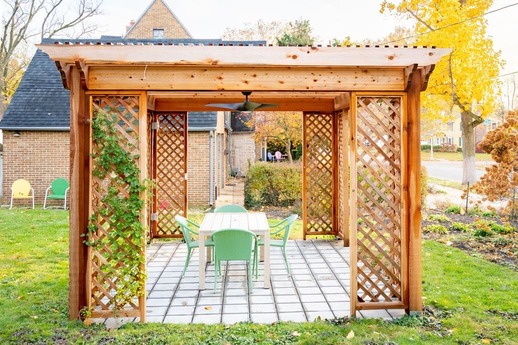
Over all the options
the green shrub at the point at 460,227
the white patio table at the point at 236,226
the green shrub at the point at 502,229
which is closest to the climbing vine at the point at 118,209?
Result: the white patio table at the point at 236,226

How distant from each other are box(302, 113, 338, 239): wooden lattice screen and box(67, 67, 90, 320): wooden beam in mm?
4847

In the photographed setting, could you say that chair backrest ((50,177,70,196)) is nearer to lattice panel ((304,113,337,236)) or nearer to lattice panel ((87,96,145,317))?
lattice panel ((304,113,337,236))

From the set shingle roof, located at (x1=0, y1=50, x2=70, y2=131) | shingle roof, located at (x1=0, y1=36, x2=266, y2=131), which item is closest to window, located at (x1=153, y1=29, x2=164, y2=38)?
shingle roof, located at (x1=0, y1=50, x2=70, y2=131)

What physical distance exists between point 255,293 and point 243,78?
251 cm

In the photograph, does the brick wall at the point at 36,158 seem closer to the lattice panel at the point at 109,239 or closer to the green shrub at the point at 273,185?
the green shrub at the point at 273,185

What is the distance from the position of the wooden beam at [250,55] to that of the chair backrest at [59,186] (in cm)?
961

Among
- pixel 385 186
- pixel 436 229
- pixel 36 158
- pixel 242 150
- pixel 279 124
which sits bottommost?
pixel 436 229

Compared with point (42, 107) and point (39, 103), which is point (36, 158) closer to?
point (42, 107)

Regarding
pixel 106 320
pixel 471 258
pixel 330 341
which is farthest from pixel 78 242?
pixel 471 258

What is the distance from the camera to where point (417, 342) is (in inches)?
159

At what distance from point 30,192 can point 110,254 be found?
10.5m

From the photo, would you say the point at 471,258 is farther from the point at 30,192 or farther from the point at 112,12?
the point at 112,12

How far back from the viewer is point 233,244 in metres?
5.45

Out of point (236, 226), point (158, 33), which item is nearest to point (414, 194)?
point (236, 226)
